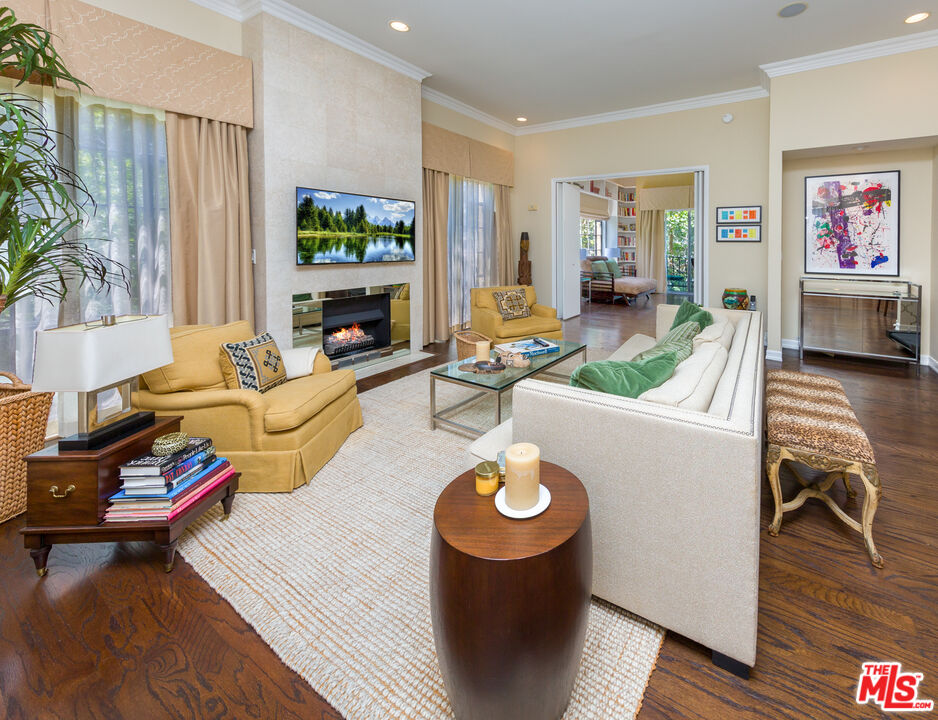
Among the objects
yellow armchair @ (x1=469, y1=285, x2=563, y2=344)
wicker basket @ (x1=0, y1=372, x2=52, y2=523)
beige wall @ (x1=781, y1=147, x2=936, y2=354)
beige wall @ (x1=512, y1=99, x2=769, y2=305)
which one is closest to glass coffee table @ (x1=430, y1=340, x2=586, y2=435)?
yellow armchair @ (x1=469, y1=285, x2=563, y2=344)

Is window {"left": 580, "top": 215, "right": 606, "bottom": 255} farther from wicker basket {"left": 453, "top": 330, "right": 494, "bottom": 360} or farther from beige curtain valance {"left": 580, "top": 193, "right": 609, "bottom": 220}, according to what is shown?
wicker basket {"left": 453, "top": 330, "right": 494, "bottom": 360}

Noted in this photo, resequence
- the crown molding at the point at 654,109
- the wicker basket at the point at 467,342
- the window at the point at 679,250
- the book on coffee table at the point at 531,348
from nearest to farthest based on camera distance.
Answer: the book on coffee table at the point at 531,348, the wicker basket at the point at 467,342, the crown molding at the point at 654,109, the window at the point at 679,250

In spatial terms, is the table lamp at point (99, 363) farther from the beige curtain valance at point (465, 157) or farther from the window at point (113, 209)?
the beige curtain valance at point (465, 157)

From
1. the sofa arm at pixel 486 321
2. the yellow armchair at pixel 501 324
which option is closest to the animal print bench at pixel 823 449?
the yellow armchair at pixel 501 324

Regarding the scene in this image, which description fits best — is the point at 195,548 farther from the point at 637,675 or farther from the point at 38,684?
the point at 637,675

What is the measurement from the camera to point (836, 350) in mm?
5035

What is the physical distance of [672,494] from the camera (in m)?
1.35

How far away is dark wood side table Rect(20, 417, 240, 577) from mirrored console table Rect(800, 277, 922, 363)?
Answer: 586 cm

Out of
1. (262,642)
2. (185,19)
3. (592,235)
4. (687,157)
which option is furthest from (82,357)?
(592,235)

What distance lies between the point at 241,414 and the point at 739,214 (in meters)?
5.90

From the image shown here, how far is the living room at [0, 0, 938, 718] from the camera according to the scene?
1.32m

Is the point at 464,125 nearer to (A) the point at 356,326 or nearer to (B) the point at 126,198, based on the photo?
(A) the point at 356,326

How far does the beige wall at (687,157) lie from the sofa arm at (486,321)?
107 inches

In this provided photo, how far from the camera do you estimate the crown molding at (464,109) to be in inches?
223
